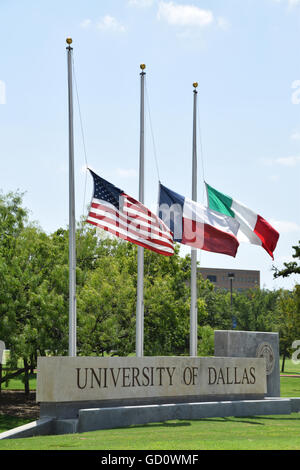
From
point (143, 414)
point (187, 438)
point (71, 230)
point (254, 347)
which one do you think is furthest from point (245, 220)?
point (187, 438)

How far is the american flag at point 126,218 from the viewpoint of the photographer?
17078 mm

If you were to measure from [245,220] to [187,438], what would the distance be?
28.1 feet

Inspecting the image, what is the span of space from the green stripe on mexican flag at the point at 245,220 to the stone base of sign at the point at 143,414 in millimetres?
4833

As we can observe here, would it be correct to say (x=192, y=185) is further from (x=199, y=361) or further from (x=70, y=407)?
(x=70, y=407)

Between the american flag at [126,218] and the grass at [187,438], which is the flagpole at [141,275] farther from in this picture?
the grass at [187,438]

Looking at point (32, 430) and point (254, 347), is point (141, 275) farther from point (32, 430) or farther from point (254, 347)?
point (32, 430)

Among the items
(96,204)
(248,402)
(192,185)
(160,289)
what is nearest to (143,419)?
(248,402)

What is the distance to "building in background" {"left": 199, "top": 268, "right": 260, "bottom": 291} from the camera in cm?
16462

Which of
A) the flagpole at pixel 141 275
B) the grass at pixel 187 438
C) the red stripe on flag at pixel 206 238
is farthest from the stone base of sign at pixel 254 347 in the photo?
the red stripe on flag at pixel 206 238

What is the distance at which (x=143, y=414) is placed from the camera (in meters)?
16.5

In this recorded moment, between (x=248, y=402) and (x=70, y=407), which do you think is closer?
(x=70, y=407)

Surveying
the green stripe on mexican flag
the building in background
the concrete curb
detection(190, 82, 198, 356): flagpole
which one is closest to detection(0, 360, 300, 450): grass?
the concrete curb

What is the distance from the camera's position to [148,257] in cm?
3603
